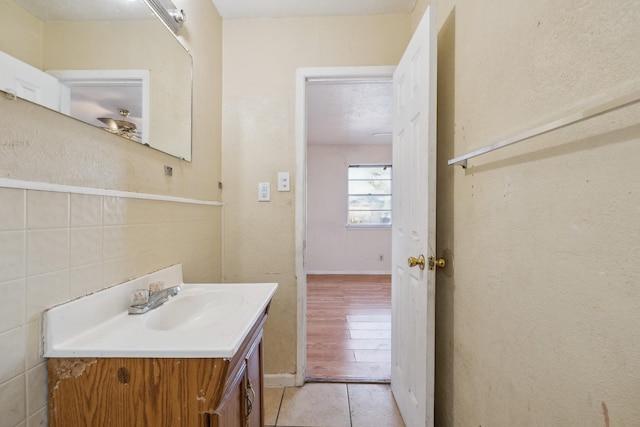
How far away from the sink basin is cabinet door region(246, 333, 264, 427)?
18 cm

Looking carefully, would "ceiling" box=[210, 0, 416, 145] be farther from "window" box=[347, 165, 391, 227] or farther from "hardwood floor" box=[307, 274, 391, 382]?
"hardwood floor" box=[307, 274, 391, 382]

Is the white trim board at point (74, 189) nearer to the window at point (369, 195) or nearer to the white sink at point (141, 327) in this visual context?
the white sink at point (141, 327)

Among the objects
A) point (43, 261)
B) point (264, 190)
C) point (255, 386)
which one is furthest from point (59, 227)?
point (264, 190)

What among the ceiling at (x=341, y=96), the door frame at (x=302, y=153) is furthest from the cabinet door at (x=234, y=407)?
the ceiling at (x=341, y=96)

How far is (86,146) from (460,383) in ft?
5.17

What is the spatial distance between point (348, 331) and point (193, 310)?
6.12ft

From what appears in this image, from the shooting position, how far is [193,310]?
111 centimetres

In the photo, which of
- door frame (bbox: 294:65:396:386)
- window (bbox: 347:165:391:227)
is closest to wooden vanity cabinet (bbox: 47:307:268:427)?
door frame (bbox: 294:65:396:386)

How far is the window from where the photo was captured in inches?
199

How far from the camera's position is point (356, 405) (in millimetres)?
1610

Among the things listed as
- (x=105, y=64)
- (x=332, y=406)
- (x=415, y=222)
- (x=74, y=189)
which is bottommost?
(x=332, y=406)

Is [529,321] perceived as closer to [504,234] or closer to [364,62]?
[504,234]

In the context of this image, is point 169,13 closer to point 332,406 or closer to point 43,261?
point 43,261

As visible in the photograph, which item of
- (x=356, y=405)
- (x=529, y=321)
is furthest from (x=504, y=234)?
(x=356, y=405)
